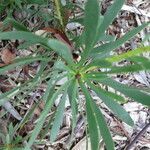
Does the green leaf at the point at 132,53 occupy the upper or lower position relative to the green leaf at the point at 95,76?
upper

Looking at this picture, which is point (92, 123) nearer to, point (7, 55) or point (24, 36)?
point (24, 36)

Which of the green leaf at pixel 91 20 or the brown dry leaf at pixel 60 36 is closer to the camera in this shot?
the green leaf at pixel 91 20

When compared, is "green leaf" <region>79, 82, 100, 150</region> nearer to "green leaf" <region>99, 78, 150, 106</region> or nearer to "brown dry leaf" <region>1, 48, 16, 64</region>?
"green leaf" <region>99, 78, 150, 106</region>

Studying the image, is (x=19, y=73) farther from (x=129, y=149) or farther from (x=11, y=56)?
(x=129, y=149)

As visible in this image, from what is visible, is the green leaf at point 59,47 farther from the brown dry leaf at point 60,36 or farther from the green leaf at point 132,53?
the brown dry leaf at point 60,36

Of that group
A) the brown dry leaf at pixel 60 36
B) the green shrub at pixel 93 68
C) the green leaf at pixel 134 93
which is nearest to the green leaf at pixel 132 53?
the green shrub at pixel 93 68

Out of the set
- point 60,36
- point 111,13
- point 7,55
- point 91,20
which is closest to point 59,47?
point 91,20

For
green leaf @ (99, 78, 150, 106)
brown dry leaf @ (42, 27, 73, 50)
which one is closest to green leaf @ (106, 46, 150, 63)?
green leaf @ (99, 78, 150, 106)

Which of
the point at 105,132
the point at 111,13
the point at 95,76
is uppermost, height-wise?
the point at 111,13
